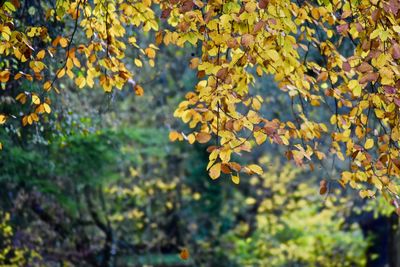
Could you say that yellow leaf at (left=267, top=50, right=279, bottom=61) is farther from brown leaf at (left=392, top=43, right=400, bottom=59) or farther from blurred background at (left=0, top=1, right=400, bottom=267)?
blurred background at (left=0, top=1, right=400, bottom=267)

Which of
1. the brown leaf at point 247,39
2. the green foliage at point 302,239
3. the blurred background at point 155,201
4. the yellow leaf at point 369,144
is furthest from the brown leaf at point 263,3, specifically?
the green foliage at point 302,239

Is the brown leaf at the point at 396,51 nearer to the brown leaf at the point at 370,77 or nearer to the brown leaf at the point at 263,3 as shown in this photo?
the brown leaf at the point at 370,77

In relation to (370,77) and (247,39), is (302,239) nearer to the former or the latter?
(370,77)

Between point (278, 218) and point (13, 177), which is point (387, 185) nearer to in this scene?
point (13, 177)

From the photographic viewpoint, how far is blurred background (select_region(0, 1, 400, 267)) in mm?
9789

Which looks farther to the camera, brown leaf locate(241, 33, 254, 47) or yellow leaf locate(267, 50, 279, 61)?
yellow leaf locate(267, 50, 279, 61)

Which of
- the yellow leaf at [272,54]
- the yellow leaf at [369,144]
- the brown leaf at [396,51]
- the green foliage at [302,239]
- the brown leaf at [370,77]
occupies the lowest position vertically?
the yellow leaf at [369,144]

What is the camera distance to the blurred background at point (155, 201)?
9.79m

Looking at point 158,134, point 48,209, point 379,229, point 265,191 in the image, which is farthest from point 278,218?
point 48,209

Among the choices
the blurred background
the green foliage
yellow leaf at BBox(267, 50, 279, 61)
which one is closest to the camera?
yellow leaf at BBox(267, 50, 279, 61)

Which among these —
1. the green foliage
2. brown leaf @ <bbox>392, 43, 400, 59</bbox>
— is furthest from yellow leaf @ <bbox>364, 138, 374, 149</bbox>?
the green foliage

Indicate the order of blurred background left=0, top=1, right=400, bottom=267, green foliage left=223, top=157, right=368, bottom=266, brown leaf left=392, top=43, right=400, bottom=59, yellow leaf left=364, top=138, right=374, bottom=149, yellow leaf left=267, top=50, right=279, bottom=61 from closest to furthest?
brown leaf left=392, top=43, right=400, bottom=59, yellow leaf left=267, top=50, right=279, bottom=61, yellow leaf left=364, top=138, right=374, bottom=149, blurred background left=0, top=1, right=400, bottom=267, green foliage left=223, top=157, right=368, bottom=266

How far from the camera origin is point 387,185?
464 cm

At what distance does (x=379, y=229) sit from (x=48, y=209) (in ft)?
23.4
